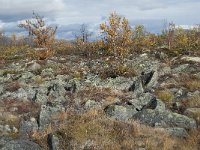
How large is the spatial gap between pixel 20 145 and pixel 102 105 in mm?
8608

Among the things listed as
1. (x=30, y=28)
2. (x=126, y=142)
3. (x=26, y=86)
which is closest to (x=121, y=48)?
(x=26, y=86)

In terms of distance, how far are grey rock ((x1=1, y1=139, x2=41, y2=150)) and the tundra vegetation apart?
45 millimetres

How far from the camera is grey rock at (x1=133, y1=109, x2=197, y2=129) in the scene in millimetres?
21875

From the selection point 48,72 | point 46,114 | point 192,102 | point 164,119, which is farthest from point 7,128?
point 48,72

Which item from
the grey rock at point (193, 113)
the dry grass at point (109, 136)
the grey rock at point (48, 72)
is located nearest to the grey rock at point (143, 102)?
the grey rock at point (193, 113)

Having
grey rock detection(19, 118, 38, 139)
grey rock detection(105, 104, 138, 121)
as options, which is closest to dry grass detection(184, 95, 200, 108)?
grey rock detection(105, 104, 138, 121)

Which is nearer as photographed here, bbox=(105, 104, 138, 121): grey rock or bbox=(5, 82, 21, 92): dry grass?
bbox=(105, 104, 138, 121): grey rock

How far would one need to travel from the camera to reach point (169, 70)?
125 feet

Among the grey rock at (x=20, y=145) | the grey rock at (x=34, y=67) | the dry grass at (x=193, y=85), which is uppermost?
the grey rock at (x=20, y=145)

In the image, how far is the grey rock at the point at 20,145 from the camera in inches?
733

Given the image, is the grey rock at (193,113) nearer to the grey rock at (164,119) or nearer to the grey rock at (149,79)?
the grey rock at (164,119)

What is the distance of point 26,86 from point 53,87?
124 inches

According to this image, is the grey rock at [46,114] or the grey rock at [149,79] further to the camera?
the grey rock at [149,79]

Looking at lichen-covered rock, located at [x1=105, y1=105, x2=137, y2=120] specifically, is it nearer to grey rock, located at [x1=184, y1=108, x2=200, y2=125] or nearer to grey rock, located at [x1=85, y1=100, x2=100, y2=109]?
grey rock, located at [x1=85, y1=100, x2=100, y2=109]
